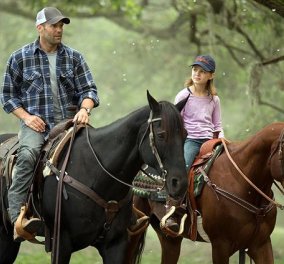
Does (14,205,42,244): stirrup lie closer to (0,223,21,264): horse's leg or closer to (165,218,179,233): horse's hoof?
(0,223,21,264): horse's leg

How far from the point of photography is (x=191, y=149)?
30.1ft

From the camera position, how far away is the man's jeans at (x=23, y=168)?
25.8ft

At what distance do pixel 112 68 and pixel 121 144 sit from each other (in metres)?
23.5

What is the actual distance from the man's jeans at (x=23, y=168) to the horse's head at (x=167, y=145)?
1.28 m

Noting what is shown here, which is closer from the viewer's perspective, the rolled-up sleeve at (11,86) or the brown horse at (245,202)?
the rolled-up sleeve at (11,86)

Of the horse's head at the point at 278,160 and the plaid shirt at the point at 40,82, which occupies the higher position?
the plaid shirt at the point at 40,82

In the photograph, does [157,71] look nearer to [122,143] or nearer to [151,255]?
[151,255]

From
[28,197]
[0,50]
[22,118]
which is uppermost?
[0,50]

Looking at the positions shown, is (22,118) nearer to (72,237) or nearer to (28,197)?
(28,197)

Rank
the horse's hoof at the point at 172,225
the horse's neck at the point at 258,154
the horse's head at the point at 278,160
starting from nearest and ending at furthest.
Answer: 1. the horse's head at the point at 278,160
2. the horse's neck at the point at 258,154
3. the horse's hoof at the point at 172,225

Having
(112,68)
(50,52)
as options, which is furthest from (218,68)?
(50,52)

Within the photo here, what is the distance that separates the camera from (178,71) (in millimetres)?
26594

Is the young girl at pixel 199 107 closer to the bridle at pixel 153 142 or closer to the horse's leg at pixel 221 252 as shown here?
the horse's leg at pixel 221 252

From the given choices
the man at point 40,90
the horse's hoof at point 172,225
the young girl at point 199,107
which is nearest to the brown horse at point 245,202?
the horse's hoof at point 172,225
